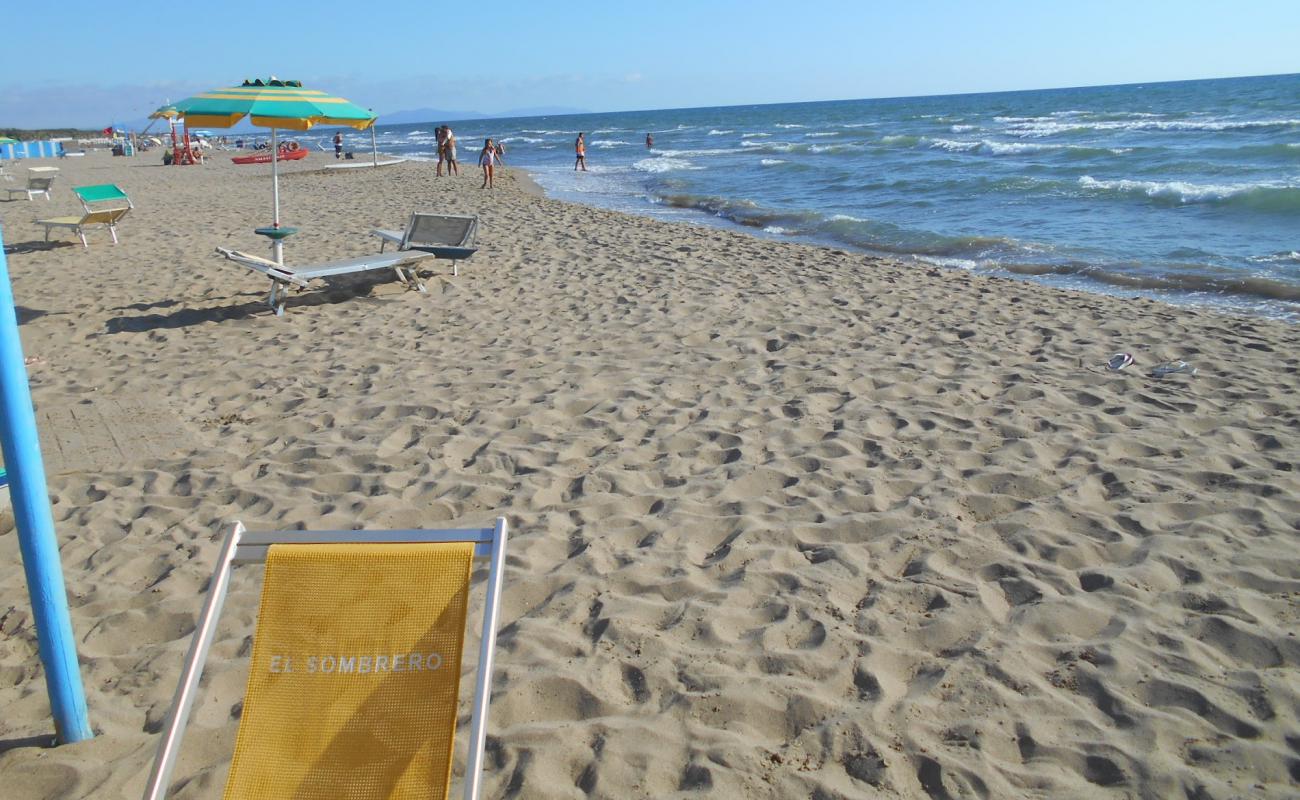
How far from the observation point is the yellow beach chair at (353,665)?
2.00 meters

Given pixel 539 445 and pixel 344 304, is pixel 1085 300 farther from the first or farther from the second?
pixel 344 304

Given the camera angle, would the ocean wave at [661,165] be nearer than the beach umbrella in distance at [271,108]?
No

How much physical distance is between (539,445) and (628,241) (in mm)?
7276

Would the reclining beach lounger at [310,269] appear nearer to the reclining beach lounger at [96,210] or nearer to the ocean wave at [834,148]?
the reclining beach lounger at [96,210]

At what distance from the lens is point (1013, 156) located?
26891 millimetres

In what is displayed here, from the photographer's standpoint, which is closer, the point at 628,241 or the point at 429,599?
the point at 429,599

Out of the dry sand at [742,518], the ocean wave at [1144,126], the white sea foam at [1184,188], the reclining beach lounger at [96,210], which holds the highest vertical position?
the ocean wave at [1144,126]

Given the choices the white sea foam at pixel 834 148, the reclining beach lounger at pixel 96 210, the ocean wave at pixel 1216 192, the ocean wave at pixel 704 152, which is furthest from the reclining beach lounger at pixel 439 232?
the ocean wave at pixel 704 152

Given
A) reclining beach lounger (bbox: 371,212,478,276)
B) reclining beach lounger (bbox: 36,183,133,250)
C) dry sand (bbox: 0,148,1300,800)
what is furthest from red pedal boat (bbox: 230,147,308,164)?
dry sand (bbox: 0,148,1300,800)

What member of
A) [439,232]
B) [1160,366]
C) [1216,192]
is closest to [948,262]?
[1160,366]

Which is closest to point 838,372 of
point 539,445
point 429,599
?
point 539,445

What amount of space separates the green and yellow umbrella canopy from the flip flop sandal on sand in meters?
6.06

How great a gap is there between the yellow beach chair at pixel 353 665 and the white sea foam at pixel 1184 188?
17.9 meters

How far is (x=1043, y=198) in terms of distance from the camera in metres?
17.7
